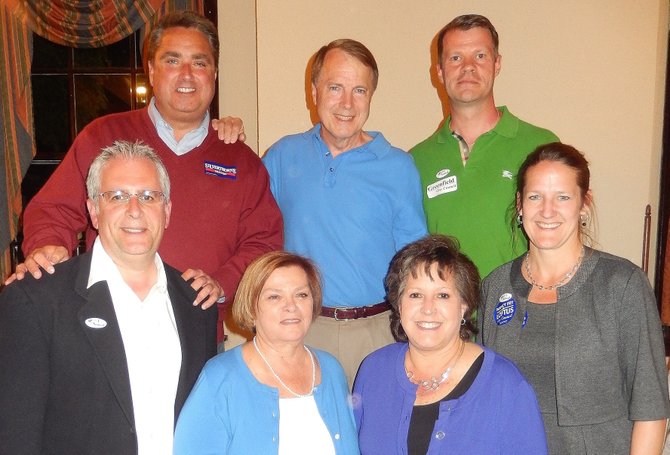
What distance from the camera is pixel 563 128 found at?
A: 186 inches

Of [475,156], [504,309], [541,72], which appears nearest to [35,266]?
[504,309]

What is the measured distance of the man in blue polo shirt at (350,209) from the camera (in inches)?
106

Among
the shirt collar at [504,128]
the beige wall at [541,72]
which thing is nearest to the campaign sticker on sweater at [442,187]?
the shirt collar at [504,128]

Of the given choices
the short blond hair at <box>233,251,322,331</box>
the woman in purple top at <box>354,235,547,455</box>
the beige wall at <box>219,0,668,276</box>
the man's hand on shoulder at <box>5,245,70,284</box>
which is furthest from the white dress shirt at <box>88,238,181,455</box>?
the beige wall at <box>219,0,668,276</box>

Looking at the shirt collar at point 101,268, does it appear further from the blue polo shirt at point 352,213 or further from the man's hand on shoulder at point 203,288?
the blue polo shirt at point 352,213

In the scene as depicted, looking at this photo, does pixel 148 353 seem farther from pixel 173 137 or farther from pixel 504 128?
pixel 504 128

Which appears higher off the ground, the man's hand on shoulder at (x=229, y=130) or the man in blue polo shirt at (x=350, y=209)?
the man's hand on shoulder at (x=229, y=130)

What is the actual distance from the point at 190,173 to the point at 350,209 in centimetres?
74

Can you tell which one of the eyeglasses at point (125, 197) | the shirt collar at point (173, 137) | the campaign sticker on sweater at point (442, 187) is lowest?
the eyeglasses at point (125, 197)

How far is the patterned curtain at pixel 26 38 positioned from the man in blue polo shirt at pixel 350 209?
104 inches

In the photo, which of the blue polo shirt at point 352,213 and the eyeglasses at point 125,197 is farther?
the blue polo shirt at point 352,213

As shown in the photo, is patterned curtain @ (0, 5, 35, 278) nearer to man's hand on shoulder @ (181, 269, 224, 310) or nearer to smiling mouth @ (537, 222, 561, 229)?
man's hand on shoulder @ (181, 269, 224, 310)

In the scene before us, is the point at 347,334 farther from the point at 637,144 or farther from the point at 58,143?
the point at 58,143

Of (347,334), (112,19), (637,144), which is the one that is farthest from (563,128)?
(112,19)
